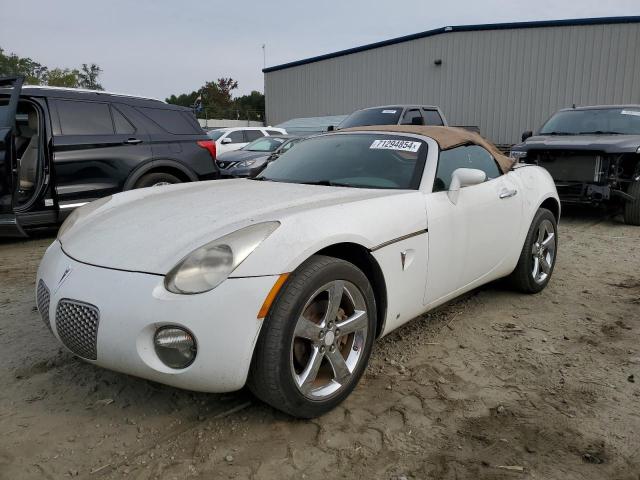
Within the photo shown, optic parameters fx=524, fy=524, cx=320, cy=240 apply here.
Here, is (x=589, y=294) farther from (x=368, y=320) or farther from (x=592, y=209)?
(x=592, y=209)

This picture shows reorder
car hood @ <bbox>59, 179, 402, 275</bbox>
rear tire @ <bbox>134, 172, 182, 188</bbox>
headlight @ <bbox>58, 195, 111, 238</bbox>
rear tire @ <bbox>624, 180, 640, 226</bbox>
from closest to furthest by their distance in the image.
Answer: car hood @ <bbox>59, 179, 402, 275</bbox> → headlight @ <bbox>58, 195, 111, 238</bbox> → rear tire @ <bbox>134, 172, 182, 188</bbox> → rear tire @ <bbox>624, 180, 640, 226</bbox>

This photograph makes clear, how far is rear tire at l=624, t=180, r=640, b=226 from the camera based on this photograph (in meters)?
7.27

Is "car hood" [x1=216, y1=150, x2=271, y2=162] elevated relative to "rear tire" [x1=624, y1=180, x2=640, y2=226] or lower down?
elevated

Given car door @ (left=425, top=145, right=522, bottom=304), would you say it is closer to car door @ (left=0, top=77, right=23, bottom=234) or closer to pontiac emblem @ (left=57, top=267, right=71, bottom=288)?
pontiac emblem @ (left=57, top=267, right=71, bottom=288)

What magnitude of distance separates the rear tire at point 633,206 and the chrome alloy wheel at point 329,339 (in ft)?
20.7

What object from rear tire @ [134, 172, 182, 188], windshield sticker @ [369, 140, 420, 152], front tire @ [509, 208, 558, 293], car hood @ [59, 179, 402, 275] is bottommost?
front tire @ [509, 208, 558, 293]

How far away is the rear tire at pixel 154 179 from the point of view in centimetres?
639

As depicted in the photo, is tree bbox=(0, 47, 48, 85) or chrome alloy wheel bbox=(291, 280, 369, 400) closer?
chrome alloy wheel bbox=(291, 280, 369, 400)

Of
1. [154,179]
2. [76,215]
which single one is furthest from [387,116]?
[76,215]

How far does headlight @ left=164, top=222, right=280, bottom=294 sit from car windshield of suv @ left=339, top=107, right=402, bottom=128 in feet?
27.7

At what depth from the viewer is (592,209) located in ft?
29.4

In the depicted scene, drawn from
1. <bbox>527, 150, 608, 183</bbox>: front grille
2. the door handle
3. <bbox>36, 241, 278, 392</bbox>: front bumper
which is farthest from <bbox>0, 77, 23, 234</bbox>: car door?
<bbox>527, 150, 608, 183</bbox>: front grille

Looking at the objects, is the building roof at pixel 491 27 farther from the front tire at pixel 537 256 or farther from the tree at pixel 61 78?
the tree at pixel 61 78

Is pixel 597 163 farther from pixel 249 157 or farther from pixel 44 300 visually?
pixel 44 300
